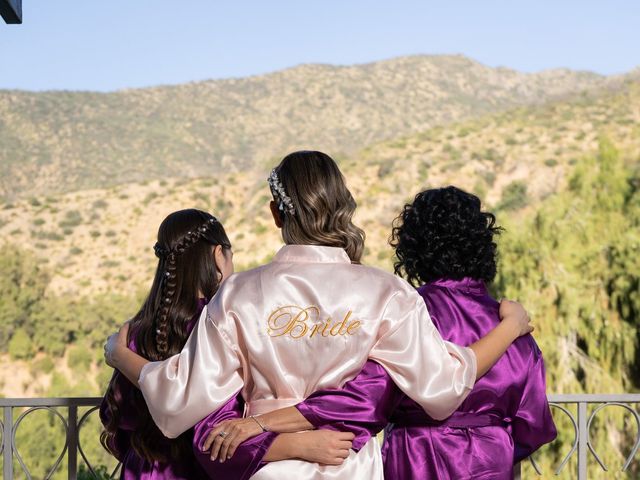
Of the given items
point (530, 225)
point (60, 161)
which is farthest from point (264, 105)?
point (530, 225)

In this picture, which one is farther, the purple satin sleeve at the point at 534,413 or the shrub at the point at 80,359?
the shrub at the point at 80,359

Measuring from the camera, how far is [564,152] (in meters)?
28.7

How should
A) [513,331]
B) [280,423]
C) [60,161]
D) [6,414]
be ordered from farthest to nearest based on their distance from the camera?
[60,161]
[6,414]
[513,331]
[280,423]

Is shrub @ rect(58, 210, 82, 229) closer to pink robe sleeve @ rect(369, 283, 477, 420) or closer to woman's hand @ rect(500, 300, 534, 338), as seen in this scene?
woman's hand @ rect(500, 300, 534, 338)

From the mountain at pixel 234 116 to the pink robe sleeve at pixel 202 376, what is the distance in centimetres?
3670

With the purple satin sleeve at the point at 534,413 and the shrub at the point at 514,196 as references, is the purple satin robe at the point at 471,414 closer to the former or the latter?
the purple satin sleeve at the point at 534,413

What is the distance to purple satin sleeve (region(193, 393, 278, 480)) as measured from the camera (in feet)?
5.82

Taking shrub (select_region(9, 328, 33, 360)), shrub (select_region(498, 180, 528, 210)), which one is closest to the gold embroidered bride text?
shrub (select_region(9, 328, 33, 360))

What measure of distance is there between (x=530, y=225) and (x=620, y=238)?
1554 mm

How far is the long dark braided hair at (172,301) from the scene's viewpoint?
2.05 meters

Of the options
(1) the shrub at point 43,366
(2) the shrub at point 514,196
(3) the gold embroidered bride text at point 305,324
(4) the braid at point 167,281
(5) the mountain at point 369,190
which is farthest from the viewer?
(5) the mountain at point 369,190

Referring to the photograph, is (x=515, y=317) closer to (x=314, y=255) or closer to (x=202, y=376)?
(x=314, y=255)

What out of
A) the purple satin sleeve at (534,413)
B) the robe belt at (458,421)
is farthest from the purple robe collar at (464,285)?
the robe belt at (458,421)

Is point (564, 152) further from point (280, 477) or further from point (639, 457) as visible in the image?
point (280, 477)
